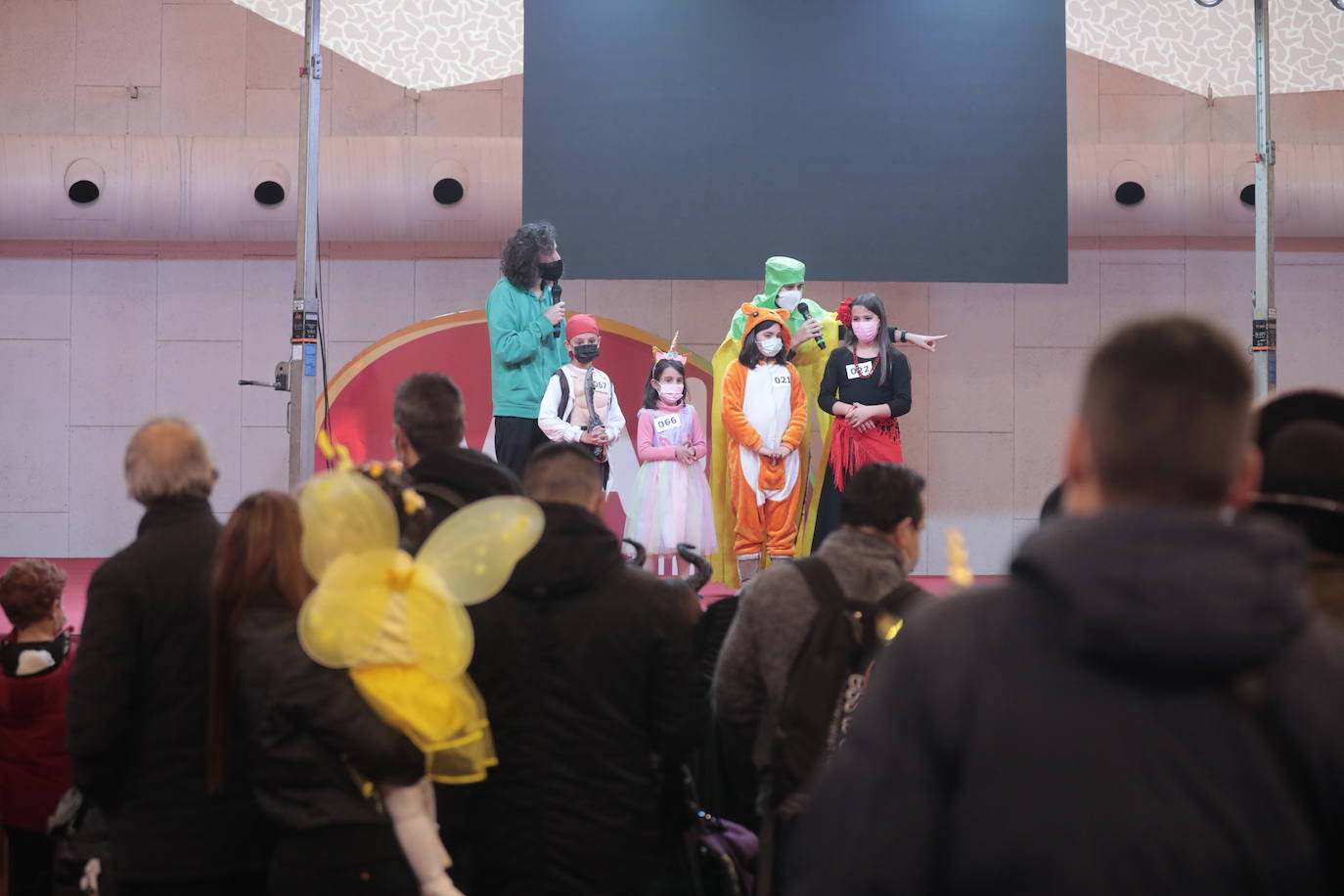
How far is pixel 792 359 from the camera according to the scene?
6.45 m

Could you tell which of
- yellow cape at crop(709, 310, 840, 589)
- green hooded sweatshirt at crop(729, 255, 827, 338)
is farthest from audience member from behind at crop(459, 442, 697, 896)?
green hooded sweatshirt at crop(729, 255, 827, 338)

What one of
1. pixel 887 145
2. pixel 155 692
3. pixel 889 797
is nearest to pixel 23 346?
pixel 887 145

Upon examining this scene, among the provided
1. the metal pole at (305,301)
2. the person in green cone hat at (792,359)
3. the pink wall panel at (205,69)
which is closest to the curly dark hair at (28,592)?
the metal pole at (305,301)

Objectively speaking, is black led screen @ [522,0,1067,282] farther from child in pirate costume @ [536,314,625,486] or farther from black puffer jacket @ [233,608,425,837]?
black puffer jacket @ [233,608,425,837]

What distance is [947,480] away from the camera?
825 centimetres

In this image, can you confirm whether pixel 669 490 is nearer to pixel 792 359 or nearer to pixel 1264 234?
pixel 792 359

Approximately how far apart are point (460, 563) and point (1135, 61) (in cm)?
727

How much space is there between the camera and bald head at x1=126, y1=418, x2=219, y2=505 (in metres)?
2.38

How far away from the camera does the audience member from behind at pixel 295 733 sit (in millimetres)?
2080

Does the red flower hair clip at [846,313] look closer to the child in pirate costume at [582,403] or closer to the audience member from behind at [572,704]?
the child in pirate costume at [582,403]

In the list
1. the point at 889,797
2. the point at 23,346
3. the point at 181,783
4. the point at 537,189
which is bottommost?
the point at 181,783

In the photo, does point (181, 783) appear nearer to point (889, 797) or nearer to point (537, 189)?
point (889, 797)

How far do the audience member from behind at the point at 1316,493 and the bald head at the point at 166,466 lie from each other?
1768 millimetres

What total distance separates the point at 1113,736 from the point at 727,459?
17.8 feet
